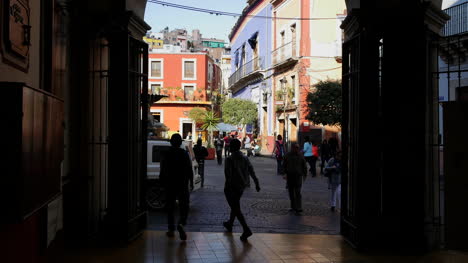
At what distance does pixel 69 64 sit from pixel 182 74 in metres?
44.0

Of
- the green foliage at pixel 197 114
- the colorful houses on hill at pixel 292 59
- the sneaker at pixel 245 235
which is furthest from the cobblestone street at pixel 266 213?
the green foliage at pixel 197 114

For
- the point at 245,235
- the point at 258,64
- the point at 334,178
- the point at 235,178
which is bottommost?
the point at 245,235

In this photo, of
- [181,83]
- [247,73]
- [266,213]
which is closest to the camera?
[266,213]

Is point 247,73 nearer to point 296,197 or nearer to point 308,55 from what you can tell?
point 308,55

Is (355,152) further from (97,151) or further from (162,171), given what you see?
(97,151)

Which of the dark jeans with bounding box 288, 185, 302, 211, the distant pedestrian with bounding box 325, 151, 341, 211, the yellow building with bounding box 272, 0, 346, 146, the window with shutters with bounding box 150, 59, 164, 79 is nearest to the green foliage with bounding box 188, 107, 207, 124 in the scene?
the window with shutters with bounding box 150, 59, 164, 79

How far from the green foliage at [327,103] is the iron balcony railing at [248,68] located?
14686mm

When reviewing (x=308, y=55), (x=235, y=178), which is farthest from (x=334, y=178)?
(x=308, y=55)

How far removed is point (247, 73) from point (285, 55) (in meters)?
10.5

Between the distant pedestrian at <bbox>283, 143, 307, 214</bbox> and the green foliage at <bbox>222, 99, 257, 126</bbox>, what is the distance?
27677 mm

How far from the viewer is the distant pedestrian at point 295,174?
33.8 ft

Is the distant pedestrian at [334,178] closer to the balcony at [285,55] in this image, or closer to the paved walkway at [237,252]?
the paved walkway at [237,252]

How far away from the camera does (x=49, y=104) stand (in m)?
4.48

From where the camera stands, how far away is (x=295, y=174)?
10.4 meters
